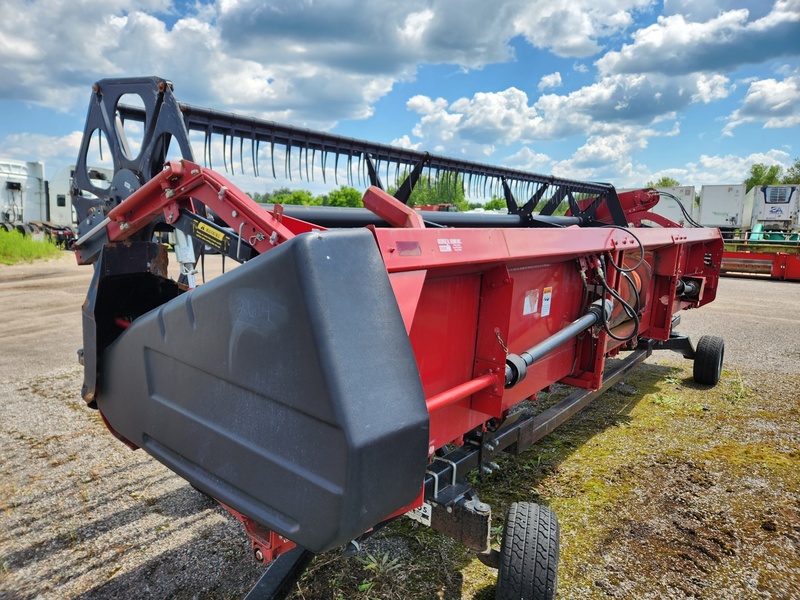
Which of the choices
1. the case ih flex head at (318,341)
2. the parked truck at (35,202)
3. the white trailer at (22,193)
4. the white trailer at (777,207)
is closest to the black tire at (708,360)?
the case ih flex head at (318,341)

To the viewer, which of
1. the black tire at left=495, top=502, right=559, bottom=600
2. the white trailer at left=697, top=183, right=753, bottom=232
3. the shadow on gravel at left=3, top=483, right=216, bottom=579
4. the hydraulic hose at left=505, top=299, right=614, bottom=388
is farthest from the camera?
the white trailer at left=697, top=183, right=753, bottom=232

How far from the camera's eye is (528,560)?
203cm

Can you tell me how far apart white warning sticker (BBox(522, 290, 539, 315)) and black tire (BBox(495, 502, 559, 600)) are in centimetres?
94

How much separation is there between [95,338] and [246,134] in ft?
4.13

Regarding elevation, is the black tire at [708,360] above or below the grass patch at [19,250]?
above

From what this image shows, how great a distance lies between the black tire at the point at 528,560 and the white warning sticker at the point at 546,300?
1053 millimetres

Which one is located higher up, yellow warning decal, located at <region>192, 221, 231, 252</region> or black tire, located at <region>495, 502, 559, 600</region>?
yellow warning decal, located at <region>192, 221, 231, 252</region>

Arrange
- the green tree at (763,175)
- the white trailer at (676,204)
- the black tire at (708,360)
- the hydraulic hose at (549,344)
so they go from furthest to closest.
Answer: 1. the green tree at (763,175)
2. the white trailer at (676,204)
3. the black tire at (708,360)
4. the hydraulic hose at (549,344)

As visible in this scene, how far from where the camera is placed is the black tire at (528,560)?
2008 mm

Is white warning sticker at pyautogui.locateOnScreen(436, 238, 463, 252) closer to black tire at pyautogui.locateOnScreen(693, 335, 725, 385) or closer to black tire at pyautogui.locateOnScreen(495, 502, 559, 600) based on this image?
black tire at pyautogui.locateOnScreen(495, 502, 559, 600)

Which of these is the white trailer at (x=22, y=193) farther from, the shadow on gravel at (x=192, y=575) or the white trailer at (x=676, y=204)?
the white trailer at (x=676, y=204)

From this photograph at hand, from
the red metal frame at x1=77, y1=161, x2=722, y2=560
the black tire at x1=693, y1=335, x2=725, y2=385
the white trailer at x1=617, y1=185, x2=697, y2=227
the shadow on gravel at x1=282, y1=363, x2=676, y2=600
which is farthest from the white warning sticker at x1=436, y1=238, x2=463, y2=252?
A: the white trailer at x1=617, y1=185, x2=697, y2=227

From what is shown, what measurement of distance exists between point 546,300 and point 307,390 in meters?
1.79

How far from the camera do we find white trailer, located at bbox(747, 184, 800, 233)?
72.7 ft
